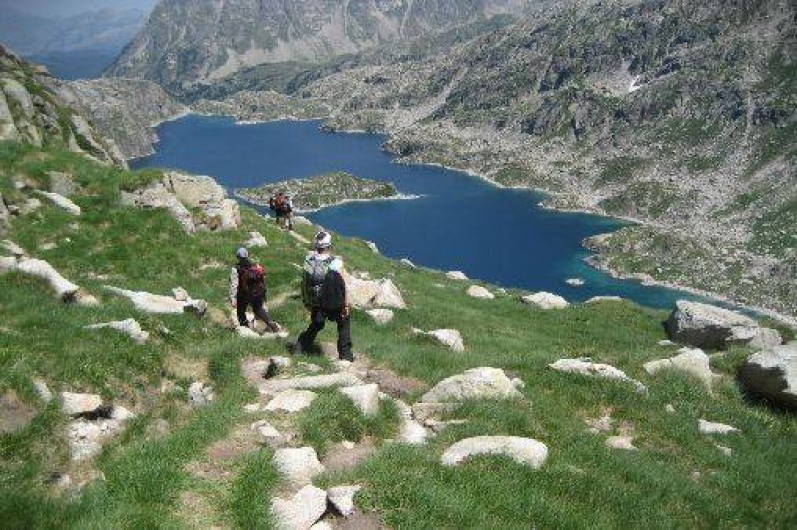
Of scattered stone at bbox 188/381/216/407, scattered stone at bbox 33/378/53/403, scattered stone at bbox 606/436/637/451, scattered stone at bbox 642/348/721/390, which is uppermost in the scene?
scattered stone at bbox 33/378/53/403

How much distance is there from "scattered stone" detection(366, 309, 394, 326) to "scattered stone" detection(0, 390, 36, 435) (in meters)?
16.9

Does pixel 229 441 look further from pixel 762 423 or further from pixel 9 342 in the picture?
pixel 762 423

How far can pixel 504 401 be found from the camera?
16953mm

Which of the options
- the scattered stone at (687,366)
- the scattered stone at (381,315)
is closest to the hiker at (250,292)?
the scattered stone at (381,315)

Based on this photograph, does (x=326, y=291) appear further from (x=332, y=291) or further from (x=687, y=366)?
(x=687, y=366)

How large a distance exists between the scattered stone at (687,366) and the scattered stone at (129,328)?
1568 cm

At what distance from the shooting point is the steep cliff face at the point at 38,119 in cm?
5306

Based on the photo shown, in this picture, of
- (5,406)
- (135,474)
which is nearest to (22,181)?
(5,406)

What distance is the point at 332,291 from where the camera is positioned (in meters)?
20.6

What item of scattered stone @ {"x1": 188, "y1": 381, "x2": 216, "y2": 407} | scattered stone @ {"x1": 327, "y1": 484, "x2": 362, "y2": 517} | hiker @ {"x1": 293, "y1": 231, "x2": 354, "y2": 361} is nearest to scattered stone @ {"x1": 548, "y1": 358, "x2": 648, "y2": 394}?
hiker @ {"x1": 293, "y1": 231, "x2": 354, "y2": 361}

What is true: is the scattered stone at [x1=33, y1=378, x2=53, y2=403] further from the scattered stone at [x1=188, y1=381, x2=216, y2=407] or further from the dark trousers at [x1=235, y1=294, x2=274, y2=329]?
the dark trousers at [x1=235, y1=294, x2=274, y2=329]

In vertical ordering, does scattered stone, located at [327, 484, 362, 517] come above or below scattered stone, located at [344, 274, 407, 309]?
above

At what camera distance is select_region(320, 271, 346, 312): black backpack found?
20.6 metres

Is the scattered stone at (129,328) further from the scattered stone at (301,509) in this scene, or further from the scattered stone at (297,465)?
the scattered stone at (301,509)
